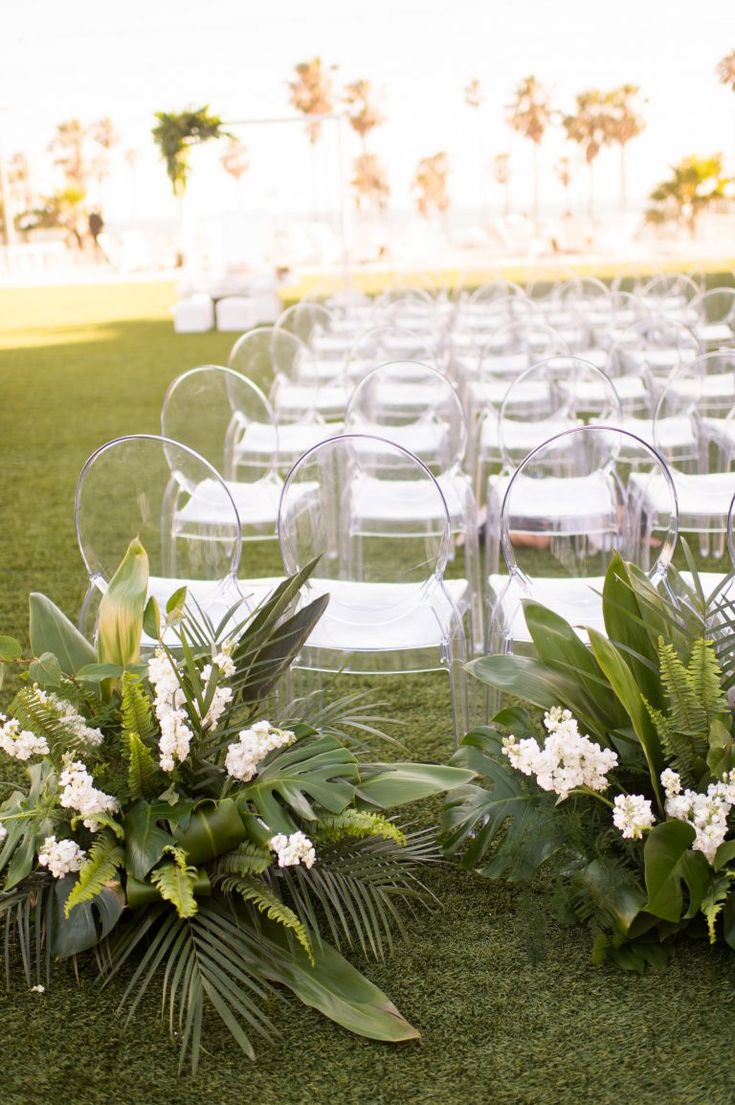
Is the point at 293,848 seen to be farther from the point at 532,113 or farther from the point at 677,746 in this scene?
the point at 532,113

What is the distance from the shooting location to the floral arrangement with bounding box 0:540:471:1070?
88.8 inches

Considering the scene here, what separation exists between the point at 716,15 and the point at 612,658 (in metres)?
15.8

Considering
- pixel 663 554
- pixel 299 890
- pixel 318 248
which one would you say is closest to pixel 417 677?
pixel 663 554

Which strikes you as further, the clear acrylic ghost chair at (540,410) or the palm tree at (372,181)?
the palm tree at (372,181)

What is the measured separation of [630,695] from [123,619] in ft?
3.71

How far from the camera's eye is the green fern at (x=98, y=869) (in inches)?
85.2

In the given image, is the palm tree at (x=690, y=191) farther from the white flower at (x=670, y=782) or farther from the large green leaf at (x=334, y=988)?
the large green leaf at (x=334, y=988)

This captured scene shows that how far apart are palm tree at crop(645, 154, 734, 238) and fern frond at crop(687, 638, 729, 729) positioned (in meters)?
17.6

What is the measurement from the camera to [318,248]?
2491cm

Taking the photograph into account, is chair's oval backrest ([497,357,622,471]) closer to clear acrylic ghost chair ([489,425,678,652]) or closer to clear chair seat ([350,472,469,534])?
clear acrylic ghost chair ([489,425,678,652])

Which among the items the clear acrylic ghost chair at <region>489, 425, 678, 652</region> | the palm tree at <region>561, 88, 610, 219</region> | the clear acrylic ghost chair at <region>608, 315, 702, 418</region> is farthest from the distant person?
the clear acrylic ghost chair at <region>489, 425, 678, 652</region>

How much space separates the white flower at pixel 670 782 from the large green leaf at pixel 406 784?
0.44m

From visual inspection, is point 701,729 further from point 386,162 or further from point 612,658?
point 386,162

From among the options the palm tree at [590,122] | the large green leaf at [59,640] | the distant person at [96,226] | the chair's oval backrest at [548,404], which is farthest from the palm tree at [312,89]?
the large green leaf at [59,640]
